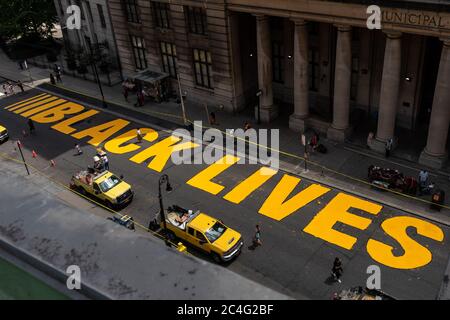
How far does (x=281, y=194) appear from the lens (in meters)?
35.4

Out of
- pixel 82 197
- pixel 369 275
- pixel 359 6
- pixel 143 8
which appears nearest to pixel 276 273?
pixel 369 275

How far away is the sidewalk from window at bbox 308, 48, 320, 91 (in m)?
4.18

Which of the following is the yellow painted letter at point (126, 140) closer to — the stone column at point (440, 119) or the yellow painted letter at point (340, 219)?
the yellow painted letter at point (340, 219)

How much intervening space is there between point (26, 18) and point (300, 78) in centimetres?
4425

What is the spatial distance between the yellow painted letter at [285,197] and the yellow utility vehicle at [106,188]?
10.2m

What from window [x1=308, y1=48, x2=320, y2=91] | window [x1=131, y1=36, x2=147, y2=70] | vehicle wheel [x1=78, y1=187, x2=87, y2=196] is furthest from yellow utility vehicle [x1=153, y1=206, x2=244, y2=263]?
window [x1=131, y1=36, x2=147, y2=70]

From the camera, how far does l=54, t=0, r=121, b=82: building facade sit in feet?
190

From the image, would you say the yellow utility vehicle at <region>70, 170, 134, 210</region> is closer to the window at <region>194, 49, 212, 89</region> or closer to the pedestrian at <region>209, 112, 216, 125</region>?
the pedestrian at <region>209, 112, 216, 125</region>

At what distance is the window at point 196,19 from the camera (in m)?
44.6

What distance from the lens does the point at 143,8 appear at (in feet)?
160

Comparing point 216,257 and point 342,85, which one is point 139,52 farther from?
point 216,257

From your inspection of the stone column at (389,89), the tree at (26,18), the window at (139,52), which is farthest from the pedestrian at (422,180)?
the tree at (26,18)

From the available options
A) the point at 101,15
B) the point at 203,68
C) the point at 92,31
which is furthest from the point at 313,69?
the point at 92,31

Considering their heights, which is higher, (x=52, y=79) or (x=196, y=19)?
(x=196, y=19)
